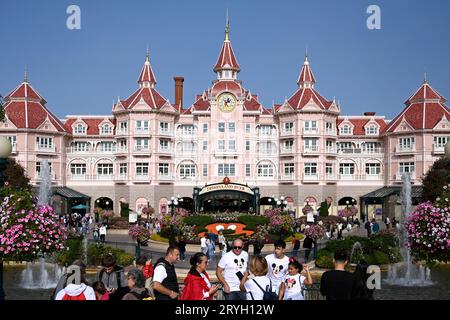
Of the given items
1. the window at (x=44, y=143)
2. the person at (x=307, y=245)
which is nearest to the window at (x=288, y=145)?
the window at (x=44, y=143)

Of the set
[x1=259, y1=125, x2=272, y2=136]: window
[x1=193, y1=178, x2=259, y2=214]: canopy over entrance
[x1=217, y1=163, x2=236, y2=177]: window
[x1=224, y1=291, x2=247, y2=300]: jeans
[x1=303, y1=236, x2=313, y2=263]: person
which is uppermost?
[x1=259, y1=125, x2=272, y2=136]: window

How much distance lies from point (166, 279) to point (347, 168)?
6451 centimetres

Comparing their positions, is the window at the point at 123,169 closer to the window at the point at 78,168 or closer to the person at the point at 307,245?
the window at the point at 78,168

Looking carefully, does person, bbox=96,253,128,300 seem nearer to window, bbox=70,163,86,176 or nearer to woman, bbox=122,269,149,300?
woman, bbox=122,269,149,300

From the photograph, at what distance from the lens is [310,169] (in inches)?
2813

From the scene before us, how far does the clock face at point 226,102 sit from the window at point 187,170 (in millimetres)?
7431

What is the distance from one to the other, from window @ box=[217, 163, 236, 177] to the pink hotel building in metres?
0.11

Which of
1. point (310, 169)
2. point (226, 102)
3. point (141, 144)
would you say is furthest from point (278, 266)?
point (226, 102)

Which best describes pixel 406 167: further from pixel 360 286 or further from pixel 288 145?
pixel 360 286

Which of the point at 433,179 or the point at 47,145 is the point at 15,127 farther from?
the point at 433,179

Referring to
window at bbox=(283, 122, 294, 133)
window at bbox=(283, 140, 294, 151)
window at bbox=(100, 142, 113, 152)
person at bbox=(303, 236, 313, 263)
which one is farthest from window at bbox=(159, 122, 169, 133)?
person at bbox=(303, 236, 313, 263)

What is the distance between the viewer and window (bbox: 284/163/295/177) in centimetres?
7233

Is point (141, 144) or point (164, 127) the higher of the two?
point (164, 127)

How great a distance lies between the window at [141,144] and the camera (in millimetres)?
71781
